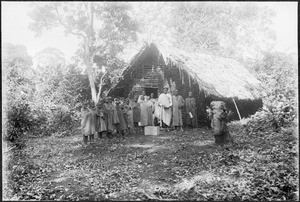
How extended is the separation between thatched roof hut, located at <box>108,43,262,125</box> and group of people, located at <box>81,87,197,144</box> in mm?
1144

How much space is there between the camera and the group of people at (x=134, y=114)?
10.7 metres

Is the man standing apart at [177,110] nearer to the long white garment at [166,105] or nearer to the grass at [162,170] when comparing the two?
the long white garment at [166,105]

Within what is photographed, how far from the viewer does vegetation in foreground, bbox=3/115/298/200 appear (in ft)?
17.5

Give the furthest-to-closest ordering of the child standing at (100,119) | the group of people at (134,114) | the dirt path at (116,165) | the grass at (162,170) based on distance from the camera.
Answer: the child standing at (100,119) → the group of people at (134,114) → the dirt path at (116,165) → the grass at (162,170)

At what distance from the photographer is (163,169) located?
6793mm

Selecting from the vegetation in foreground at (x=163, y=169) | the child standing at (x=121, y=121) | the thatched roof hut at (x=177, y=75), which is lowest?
the vegetation in foreground at (x=163, y=169)

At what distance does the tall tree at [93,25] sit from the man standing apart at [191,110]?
4.12m

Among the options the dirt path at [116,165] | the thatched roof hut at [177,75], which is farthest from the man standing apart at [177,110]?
the dirt path at [116,165]

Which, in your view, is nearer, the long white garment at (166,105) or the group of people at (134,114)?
the group of people at (134,114)

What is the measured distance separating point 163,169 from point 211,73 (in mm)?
8303

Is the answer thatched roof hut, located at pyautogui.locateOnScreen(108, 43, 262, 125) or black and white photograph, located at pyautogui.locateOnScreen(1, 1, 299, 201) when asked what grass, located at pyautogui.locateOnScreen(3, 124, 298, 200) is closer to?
black and white photograph, located at pyautogui.locateOnScreen(1, 1, 299, 201)

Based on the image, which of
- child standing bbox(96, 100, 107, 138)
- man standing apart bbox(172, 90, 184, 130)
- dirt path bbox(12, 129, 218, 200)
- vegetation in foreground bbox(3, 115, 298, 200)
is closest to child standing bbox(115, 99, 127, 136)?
dirt path bbox(12, 129, 218, 200)

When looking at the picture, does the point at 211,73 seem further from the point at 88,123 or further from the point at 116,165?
the point at 116,165

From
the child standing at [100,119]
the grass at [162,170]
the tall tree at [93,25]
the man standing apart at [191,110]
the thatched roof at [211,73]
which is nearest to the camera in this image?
the grass at [162,170]
